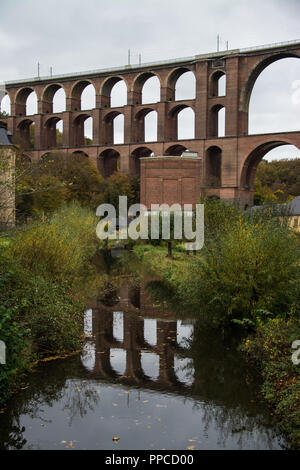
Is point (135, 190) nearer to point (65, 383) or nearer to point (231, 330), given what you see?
point (231, 330)

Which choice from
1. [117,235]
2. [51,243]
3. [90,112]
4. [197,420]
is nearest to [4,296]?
[51,243]

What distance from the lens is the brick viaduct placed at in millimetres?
41656

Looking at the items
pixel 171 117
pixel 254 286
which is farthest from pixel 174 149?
pixel 254 286

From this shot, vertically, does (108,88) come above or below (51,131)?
above

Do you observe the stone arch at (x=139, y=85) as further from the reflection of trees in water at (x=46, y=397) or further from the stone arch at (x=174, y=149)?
the reflection of trees in water at (x=46, y=397)

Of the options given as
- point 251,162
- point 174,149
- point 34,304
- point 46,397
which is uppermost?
point 174,149

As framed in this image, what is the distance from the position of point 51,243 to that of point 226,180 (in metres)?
32.5

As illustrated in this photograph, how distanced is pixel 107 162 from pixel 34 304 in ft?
142

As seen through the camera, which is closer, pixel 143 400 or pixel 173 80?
pixel 143 400

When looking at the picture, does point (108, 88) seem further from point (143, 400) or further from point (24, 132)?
point (143, 400)

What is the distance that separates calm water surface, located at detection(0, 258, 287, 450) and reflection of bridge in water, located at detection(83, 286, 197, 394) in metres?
0.02

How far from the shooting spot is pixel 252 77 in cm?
4188

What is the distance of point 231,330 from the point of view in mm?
10602

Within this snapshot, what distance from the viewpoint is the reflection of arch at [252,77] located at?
40875mm
